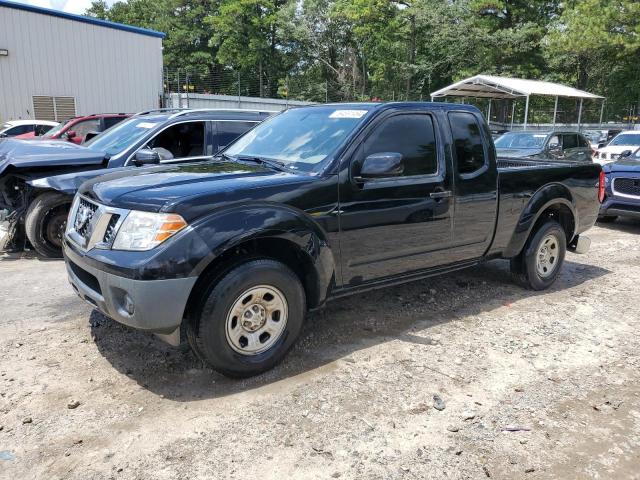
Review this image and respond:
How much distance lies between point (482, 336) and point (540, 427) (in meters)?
1.36

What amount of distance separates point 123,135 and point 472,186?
494 cm

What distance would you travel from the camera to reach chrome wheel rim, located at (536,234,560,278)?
5777mm

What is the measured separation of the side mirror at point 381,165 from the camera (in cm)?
389

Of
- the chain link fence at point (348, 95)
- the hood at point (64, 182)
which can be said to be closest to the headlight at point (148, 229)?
the hood at point (64, 182)

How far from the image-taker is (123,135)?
24.3 ft

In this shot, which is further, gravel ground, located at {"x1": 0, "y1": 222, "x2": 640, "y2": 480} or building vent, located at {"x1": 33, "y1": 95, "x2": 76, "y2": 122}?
building vent, located at {"x1": 33, "y1": 95, "x2": 76, "y2": 122}

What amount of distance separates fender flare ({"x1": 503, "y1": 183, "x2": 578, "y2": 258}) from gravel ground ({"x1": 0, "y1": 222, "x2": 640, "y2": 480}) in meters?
0.64

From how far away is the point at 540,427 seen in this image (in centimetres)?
323

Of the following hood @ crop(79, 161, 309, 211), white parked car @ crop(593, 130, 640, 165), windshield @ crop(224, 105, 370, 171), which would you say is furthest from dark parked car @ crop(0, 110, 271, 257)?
A: white parked car @ crop(593, 130, 640, 165)

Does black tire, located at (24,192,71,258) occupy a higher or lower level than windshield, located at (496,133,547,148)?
lower

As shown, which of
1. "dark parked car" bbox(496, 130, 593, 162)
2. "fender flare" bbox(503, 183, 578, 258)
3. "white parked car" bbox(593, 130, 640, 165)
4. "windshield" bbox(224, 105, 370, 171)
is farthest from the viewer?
"white parked car" bbox(593, 130, 640, 165)

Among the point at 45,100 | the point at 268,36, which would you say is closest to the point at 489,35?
the point at 268,36

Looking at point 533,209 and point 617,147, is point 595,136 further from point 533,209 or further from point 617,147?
point 533,209

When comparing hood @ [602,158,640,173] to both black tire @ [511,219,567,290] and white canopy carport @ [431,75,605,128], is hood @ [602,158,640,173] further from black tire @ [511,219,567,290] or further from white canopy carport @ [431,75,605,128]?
white canopy carport @ [431,75,605,128]
